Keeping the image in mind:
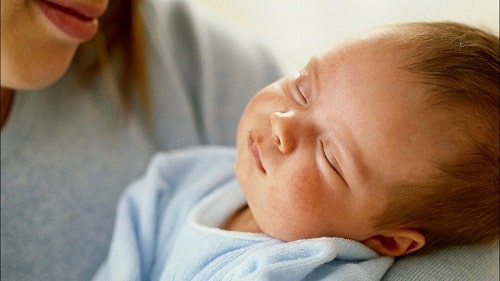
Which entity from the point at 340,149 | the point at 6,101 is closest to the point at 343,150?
the point at 340,149

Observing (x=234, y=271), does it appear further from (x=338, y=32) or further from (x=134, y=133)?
(x=338, y=32)

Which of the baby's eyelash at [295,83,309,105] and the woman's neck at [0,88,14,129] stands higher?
the baby's eyelash at [295,83,309,105]

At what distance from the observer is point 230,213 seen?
999 mm

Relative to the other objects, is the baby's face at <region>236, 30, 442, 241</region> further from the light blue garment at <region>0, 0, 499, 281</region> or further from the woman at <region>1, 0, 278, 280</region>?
the woman at <region>1, 0, 278, 280</region>

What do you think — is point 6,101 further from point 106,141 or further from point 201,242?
point 201,242

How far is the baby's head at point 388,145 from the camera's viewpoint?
80cm

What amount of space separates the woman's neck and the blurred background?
484 millimetres

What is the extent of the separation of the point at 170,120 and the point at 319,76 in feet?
1.24

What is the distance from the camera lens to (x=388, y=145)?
0.80m

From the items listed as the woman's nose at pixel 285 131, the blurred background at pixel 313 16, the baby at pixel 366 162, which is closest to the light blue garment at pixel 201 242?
the baby at pixel 366 162

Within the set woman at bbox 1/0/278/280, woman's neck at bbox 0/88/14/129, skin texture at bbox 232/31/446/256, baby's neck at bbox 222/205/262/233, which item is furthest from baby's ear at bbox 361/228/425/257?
woman's neck at bbox 0/88/14/129

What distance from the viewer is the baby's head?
80cm

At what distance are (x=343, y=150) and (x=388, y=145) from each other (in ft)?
0.18

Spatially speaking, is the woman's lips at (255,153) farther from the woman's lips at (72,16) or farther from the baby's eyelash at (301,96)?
the woman's lips at (72,16)
